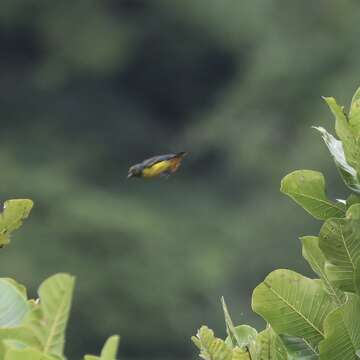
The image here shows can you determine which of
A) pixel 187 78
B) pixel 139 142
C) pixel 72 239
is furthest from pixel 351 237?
pixel 187 78

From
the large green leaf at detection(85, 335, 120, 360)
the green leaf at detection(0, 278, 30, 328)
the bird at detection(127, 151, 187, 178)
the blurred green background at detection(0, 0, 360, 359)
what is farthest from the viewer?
the blurred green background at detection(0, 0, 360, 359)

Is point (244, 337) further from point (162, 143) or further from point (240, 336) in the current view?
point (162, 143)

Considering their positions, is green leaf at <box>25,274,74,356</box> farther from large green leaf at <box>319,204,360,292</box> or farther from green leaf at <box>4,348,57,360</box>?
large green leaf at <box>319,204,360,292</box>

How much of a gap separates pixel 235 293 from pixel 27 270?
10.2 ft

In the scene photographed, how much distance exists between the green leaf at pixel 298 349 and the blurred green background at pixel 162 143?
15.3 meters

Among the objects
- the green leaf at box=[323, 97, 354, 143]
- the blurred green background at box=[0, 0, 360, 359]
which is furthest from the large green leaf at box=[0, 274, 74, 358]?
Result: the blurred green background at box=[0, 0, 360, 359]

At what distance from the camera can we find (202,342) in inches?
89.7

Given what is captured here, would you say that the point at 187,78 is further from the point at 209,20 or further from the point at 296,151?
the point at 296,151

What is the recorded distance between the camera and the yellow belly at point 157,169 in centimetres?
306

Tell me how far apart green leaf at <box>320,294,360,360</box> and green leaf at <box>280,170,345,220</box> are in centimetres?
19

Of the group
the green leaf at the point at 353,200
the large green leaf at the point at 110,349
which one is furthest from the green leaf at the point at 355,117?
the large green leaf at the point at 110,349

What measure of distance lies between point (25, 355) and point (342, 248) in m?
0.72

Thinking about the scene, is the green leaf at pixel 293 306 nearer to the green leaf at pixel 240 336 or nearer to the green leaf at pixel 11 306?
the green leaf at pixel 240 336

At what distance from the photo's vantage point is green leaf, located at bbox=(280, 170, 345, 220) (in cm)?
239
